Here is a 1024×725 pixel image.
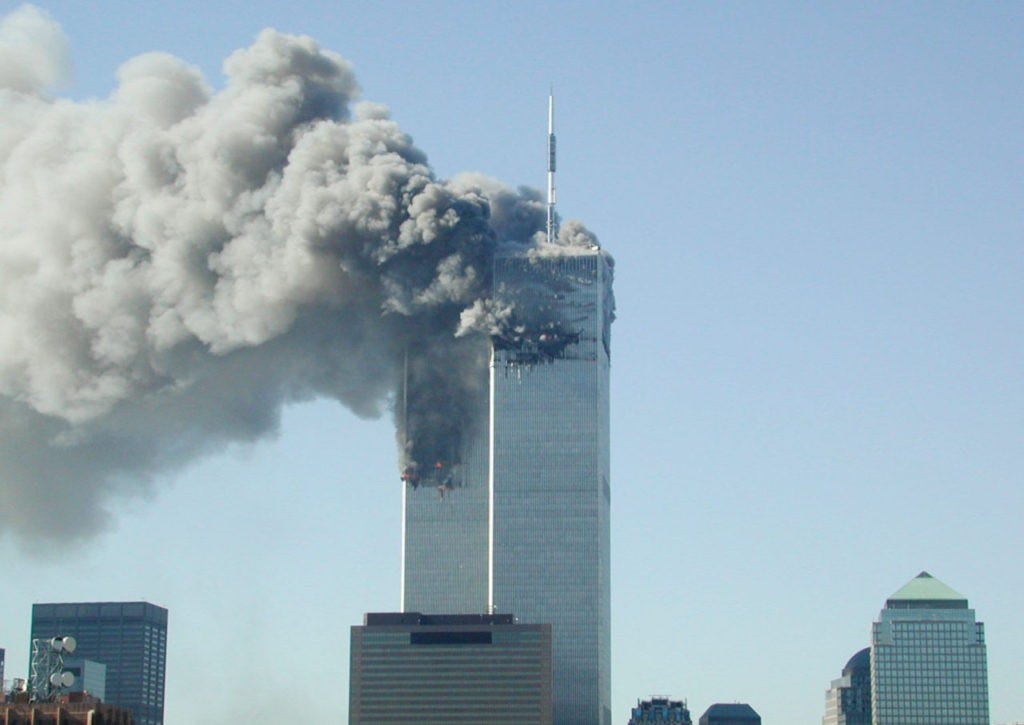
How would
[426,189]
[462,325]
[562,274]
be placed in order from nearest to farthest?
[426,189] < [462,325] < [562,274]

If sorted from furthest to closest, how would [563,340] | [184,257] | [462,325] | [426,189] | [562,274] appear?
[563,340], [562,274], [462,325], [426,189], [184,257]

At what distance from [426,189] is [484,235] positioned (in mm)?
8359

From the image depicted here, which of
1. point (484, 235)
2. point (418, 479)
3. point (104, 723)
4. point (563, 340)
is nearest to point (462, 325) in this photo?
point (484, 235)

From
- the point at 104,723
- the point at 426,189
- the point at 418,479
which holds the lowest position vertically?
the point at 104,723

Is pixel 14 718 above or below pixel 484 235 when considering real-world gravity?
below

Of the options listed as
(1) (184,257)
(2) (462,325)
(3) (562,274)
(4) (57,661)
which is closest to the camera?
(4) (57,661)

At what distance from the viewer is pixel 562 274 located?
610 ft

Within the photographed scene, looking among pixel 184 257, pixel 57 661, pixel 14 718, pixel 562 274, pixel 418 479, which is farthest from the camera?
pixel 562 274

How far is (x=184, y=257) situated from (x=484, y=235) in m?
28.5

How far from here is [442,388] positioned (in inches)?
6235

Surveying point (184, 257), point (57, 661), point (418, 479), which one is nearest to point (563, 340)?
point (418, 479)

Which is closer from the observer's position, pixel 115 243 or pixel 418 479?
pixel 115 243

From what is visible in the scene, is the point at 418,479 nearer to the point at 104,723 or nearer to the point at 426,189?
the point at 426,189

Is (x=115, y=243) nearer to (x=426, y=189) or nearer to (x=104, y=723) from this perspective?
(x=426, y=189)
